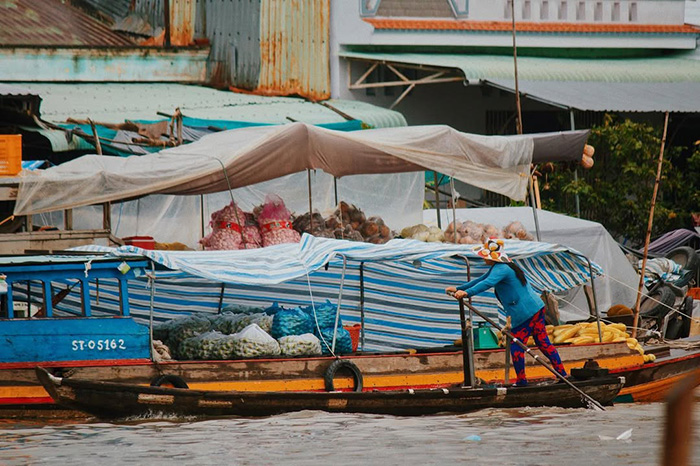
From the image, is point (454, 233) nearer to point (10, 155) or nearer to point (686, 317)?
point (686, 317)

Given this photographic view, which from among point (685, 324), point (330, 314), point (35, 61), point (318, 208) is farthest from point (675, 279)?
point (35, 61)

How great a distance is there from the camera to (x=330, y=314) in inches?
422

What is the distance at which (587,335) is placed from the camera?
1185cm

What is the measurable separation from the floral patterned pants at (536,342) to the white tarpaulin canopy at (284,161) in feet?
8.62

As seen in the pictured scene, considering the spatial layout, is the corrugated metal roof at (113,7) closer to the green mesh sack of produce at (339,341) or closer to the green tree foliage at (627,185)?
the green tree foliage at (627,185)

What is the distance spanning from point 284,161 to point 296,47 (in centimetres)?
922

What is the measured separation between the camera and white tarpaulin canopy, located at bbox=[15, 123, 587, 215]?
434 inches

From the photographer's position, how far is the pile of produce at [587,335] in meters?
11.8

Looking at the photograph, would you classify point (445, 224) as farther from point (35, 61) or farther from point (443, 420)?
point (35, 61)

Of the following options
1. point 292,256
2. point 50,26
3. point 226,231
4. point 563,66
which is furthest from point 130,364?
point 563,66

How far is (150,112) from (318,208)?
5.09m

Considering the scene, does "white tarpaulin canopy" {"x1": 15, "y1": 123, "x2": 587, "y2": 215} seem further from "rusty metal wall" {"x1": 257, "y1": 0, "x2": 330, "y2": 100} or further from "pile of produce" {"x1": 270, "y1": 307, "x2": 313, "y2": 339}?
"rusty metal wall" {"x1": 257, "y1": 0, "x2": 330, "y2": 100}

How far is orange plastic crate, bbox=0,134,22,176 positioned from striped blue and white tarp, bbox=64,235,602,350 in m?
1.47

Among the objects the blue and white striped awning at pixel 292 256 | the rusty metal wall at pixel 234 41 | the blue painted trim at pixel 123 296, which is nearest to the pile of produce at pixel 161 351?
the blue painted trim at pixel 123 296
